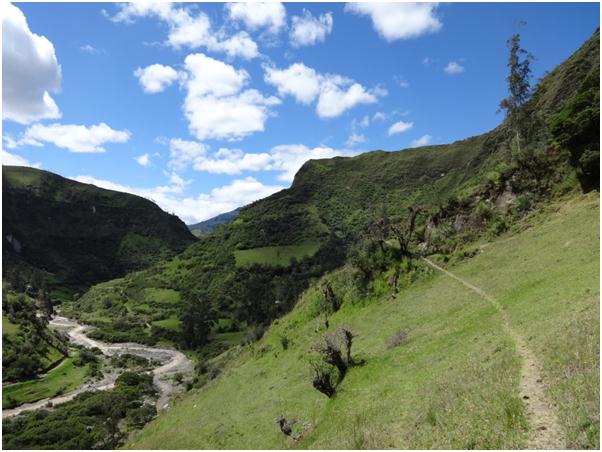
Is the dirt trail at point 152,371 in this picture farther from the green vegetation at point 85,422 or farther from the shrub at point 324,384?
the shrub at point 324,384

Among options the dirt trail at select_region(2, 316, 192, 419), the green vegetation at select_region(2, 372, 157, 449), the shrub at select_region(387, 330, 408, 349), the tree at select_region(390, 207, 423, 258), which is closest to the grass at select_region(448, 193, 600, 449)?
the shrub at select_region(387, 330, 408, 349)

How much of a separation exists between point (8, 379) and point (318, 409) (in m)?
137

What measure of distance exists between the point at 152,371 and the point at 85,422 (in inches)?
1907

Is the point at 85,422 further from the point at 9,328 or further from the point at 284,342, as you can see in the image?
the point at 9,328

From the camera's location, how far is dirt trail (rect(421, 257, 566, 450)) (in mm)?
14757

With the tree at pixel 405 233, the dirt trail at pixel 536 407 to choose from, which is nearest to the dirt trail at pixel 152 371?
the tree at pixel 405 233

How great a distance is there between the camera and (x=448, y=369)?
86.1 ft

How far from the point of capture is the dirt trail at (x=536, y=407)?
581 inches

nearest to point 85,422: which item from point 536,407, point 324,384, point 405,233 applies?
point 405,233

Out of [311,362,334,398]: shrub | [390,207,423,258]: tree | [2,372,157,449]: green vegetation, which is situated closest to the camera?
[311,362,334,398]: shrub

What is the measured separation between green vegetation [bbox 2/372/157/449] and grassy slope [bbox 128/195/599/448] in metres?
34.8

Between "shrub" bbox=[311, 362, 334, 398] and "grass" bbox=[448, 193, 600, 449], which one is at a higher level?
"grass" bbox=[448, 193, 600, 449]

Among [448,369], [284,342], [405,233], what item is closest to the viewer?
[448,369]

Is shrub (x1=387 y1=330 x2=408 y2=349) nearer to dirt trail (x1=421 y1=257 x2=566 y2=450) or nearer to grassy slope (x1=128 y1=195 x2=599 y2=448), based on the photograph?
grassy slope (x1=128 y1=195 x2=599 y2=448)
